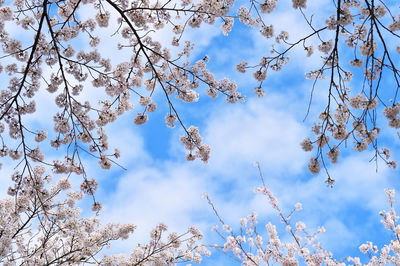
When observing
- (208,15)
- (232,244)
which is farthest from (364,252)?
(208,15)

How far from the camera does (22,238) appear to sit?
8.12 meters

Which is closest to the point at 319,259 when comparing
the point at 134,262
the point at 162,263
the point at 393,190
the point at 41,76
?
the point at 393,190

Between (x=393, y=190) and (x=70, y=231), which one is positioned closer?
(x=70, y=231)

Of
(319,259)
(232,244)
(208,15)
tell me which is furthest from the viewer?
(232,244)

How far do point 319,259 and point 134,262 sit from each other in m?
4.93

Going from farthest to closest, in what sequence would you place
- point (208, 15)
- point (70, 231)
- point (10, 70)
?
point (70, 231) < point (10, 70) < point (208, 15)

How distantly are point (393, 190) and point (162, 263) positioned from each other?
7578mm

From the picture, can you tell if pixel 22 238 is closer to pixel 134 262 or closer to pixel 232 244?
pixel 134 262

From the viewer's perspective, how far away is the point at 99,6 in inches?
215

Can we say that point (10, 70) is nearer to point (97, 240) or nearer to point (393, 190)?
point (97, 240)

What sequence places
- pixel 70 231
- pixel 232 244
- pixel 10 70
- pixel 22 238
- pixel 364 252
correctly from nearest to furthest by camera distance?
1. pixel 10 70
2. pixel 70 231
3. pixel 22 238
4. pixel 232 244
5. pixel 364 252

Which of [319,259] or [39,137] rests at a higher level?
[39,137]

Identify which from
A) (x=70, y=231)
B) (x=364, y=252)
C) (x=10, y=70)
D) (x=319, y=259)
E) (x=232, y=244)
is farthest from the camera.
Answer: (x=364, y=252)

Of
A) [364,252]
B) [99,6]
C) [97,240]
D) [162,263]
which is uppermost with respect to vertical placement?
[99,6]
